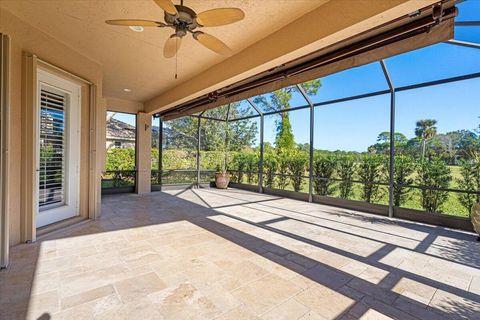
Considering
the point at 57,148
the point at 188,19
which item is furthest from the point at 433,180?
the point at 57,148

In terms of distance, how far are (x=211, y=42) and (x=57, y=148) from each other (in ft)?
10.2

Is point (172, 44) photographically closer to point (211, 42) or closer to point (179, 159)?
point (211, 42)

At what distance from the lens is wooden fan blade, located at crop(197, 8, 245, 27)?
6.66ft

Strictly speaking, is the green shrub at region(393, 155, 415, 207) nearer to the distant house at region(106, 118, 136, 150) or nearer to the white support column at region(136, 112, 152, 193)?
the white support column at region(136, 112, 152, 193)

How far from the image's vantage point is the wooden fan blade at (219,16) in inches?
79.9

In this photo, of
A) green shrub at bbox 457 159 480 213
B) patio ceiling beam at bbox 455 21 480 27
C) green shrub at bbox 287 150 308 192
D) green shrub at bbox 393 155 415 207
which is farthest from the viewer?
green shrub at bbox 287 150 308 192

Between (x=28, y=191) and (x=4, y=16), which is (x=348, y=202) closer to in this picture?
(x=28, y=191)

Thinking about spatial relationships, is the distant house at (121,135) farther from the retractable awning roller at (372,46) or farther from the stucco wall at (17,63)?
the retractable awning roller at (372,46)

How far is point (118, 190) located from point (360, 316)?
710cm

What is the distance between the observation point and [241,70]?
150 inches

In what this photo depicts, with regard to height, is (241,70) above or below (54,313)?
above

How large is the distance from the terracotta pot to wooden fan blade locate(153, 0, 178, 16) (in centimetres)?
702

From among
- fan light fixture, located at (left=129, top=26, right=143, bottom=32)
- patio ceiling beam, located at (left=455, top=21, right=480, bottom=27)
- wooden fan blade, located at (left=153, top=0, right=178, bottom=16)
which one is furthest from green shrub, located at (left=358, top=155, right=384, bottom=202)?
fan light fixture, located at (left=129, top=26, right=143, bottom=32)

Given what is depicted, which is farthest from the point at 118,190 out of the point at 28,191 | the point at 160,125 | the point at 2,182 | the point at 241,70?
the point at 241,70
